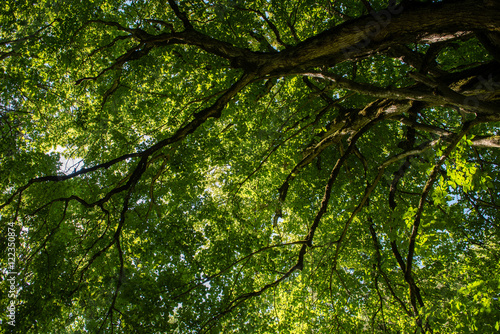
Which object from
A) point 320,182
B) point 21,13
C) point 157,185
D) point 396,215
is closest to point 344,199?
point 320,182

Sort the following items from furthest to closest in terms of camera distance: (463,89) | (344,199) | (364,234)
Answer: (344,199)
(364,234)
(463,89)

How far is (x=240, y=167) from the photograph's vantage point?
25.0ft

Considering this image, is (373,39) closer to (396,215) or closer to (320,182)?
(396,215)

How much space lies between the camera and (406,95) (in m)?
3.54

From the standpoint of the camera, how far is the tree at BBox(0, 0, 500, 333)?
3637 mm

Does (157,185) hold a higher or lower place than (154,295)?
higher

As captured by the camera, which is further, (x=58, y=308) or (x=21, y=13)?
(x=21, y=13)

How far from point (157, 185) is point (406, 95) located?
5.53m

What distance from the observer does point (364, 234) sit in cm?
716

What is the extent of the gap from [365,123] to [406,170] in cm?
142

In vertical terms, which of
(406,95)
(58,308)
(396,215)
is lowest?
(58,308)

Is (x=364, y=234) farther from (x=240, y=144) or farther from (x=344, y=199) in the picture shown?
(x=240, y=144)

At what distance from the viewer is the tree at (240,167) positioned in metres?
3.64

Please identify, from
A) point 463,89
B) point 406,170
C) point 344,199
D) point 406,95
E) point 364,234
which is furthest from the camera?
point 344,199
